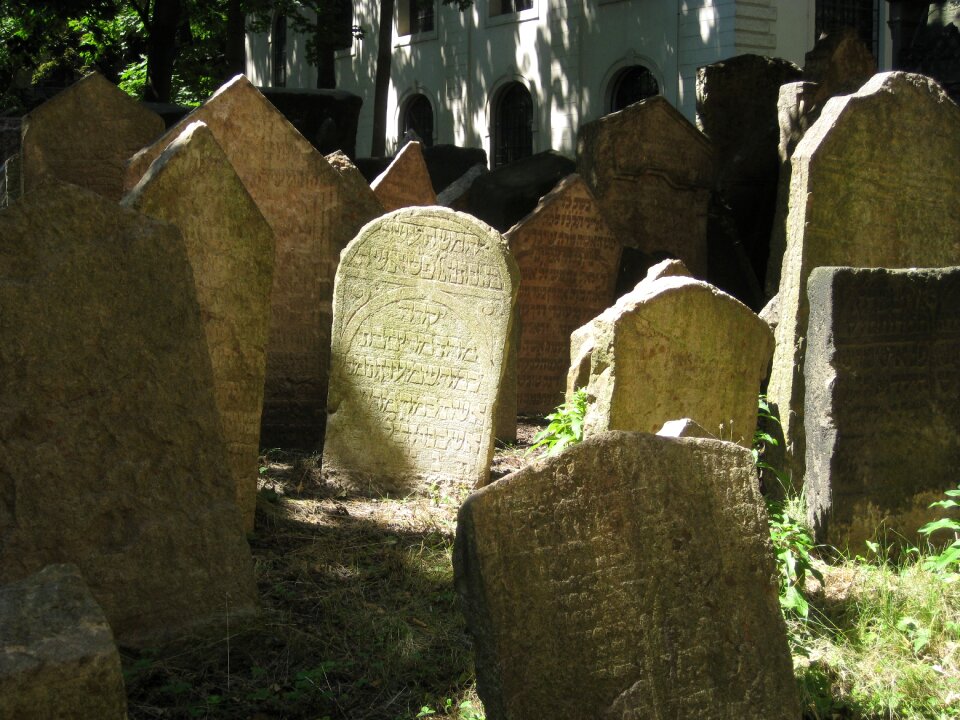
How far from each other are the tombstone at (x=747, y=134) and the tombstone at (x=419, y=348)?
4527mm

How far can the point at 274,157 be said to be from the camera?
6305 mm

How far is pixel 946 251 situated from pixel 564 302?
8.19 ft

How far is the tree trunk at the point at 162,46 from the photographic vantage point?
13578 mm

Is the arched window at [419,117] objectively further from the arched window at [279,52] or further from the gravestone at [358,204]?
the gravestone at [358,204]

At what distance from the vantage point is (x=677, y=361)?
5.00 metres

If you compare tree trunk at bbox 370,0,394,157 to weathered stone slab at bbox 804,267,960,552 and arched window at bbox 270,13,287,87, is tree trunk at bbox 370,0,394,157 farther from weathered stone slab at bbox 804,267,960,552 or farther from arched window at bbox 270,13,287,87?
arched window at bbox 270,13,287,87

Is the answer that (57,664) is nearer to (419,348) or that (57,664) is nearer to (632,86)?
(419,348)

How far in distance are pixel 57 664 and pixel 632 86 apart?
19306mm

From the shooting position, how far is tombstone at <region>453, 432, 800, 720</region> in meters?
2.59

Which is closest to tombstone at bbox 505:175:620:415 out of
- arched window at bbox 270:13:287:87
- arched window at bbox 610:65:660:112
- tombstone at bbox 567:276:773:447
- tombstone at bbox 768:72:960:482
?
tombstone at bbox 768:72:960:482

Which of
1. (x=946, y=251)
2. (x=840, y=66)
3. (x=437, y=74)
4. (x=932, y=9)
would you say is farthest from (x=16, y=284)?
(x=437, y=74)

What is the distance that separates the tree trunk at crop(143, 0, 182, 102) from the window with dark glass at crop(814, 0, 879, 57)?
1067cm

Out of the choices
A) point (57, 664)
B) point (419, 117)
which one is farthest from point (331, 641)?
point (419, 117)

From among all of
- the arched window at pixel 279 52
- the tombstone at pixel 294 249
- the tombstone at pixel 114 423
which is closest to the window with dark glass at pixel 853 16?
the arched window at pixel 279 52
